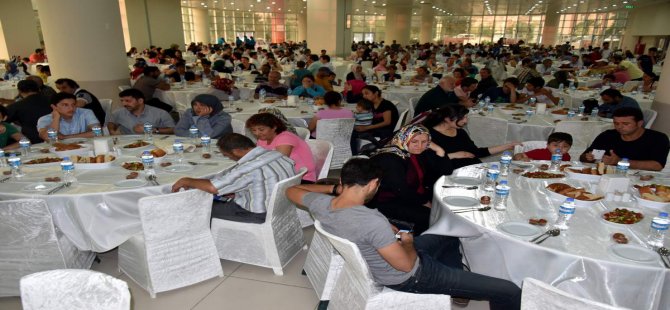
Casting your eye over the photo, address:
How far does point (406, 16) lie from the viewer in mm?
25000

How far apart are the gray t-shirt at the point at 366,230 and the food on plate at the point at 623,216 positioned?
1.14m

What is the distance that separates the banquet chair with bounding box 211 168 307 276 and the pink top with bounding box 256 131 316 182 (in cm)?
44

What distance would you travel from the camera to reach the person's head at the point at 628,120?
360 centimetres

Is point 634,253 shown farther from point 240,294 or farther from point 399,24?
point 399,24

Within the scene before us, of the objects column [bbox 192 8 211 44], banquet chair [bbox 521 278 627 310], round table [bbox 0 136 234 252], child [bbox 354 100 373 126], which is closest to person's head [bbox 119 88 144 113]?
round table [bbox 0 136 234 252]

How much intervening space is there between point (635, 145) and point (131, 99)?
16.6 feet

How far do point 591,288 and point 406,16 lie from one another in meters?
24.8

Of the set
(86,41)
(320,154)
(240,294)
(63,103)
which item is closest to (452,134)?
(320,154)

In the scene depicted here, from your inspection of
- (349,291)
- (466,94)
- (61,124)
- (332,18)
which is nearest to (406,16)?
(332,18)

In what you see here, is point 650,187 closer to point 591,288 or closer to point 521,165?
point 521,165

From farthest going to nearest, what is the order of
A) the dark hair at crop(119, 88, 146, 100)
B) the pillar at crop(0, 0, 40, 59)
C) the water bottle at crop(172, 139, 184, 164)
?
the pillar at crop(0, 0, 40, 59), the dark hair at crop(119, 88, 146, 100), the water bottle at crop(172, 139, 184, 164)

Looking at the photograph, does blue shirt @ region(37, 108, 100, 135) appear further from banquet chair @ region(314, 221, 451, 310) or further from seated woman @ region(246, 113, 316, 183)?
banquet chair @ region(314, 221, 451, 310)

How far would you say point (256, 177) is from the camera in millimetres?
2928

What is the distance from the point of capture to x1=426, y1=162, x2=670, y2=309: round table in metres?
1.95
